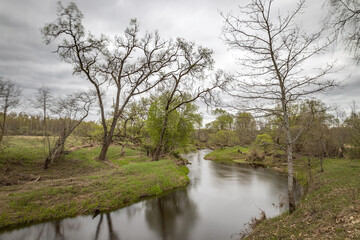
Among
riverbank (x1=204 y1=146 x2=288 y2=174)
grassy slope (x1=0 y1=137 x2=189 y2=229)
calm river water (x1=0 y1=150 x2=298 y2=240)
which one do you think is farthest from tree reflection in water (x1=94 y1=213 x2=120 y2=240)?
riverbank (x1=204 y1=146 x2=288 y2=174)

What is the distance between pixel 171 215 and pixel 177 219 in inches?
22.0

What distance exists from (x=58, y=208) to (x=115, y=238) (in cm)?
365

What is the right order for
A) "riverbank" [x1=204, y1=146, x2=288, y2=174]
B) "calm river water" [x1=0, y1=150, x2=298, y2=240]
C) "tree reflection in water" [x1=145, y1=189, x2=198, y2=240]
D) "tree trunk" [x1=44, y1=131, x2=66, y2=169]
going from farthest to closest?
"riverbank" [x1=204, y1=146, x2=288, y2=174] → "tree trunk" [x1=44, y1=131, x2=66, y2=169] → "tree reflection in water" [x1=145, y1=189, x2=198, y2=240] → "calm river water" [x1=0, y1=150, x2=298, y2=240]

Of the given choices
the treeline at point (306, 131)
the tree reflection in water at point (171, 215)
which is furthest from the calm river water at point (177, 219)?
the treeline at point (306, 131)

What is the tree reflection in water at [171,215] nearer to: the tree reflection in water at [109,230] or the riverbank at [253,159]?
the tree reflection in water at [109,230]

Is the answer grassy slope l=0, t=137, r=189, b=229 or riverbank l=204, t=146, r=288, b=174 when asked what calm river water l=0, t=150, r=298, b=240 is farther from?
riverbank l=204, t=146, r=288, b=174

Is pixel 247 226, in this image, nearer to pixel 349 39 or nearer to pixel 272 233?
pixel 272 233

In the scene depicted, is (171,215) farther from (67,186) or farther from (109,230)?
(67,186)

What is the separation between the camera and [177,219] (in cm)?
966

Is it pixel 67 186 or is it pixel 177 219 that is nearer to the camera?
pixel 177 219

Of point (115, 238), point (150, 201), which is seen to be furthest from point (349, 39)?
point (150, 201)

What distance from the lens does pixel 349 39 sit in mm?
5176

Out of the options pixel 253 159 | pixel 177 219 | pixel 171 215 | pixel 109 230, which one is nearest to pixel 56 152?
pixel 109 230

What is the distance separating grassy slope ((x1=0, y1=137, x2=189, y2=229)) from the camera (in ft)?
28.2
